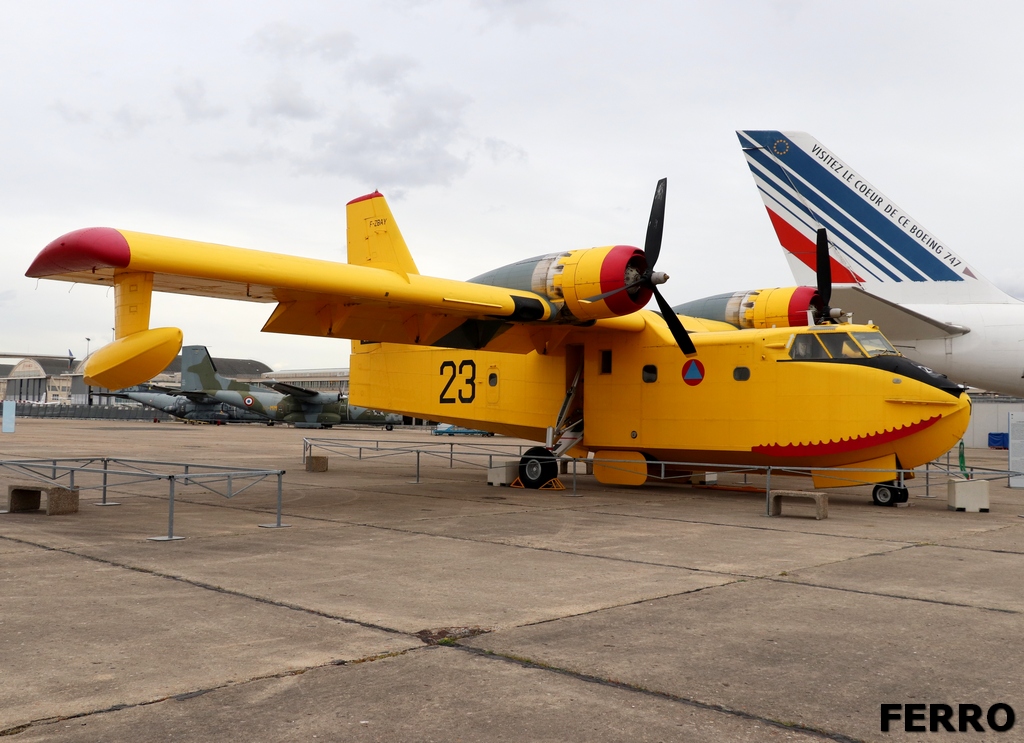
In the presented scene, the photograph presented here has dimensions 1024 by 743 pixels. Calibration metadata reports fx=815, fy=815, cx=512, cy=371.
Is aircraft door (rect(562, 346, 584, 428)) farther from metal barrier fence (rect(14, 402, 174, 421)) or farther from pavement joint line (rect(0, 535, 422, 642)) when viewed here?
metal barrier fence (rect(14, 402, 174, 421))

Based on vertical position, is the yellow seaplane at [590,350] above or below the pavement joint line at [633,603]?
above

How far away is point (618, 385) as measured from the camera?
54.0ft

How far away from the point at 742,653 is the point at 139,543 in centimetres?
687

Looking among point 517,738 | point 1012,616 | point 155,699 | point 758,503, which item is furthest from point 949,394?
point 155,699

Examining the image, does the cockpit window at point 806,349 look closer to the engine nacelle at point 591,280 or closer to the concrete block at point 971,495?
the engine nacelle at point 591,280

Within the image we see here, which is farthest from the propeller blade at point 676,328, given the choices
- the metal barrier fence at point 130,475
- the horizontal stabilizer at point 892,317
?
the metal barrier fence at point 130,475

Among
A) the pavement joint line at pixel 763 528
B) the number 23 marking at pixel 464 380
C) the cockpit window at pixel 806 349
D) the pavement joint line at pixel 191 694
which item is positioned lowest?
the pavement joint line at pixel 763 528

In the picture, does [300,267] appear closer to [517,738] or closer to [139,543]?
[139,543]

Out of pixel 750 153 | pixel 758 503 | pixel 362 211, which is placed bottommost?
pixel 758 503

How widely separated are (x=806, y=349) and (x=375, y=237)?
30.1ft

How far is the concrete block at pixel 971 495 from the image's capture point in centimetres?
1335

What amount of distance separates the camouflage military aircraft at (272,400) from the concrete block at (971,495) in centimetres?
4172

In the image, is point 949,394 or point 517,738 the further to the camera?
point 949,394

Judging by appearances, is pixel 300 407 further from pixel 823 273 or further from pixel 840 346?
pixel 840 346
